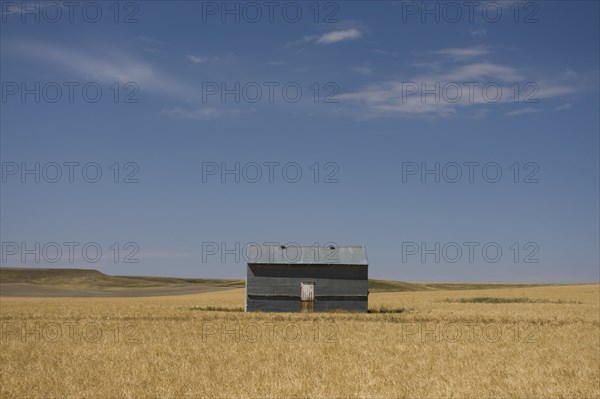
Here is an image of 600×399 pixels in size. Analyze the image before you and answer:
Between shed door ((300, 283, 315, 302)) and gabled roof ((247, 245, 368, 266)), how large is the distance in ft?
4.63

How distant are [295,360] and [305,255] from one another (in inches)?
979

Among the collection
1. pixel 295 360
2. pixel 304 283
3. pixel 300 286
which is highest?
pixel 304 283

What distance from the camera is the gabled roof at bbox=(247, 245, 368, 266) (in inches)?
1666

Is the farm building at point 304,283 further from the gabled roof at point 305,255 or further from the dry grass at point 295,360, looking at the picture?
the dry grass at point 295,360

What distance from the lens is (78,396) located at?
42.8ft

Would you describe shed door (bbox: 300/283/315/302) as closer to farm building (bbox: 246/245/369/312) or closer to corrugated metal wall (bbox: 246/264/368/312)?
farm building (bbox: 246/245/369/312)

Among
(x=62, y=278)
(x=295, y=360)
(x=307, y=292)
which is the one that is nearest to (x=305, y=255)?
(x=307, y=292)

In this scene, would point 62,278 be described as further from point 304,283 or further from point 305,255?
point 304,283

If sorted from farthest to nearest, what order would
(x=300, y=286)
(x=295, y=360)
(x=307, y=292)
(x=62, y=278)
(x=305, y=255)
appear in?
(x=62, y=278) → (x=305, y=255) → (x=300, y=286) → (x=307, y=292) → (x=295, y=360)

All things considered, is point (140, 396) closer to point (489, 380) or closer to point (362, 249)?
point (489, 380)

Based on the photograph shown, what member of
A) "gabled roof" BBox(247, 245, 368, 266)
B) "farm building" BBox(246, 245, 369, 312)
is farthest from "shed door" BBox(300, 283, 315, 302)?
"gabled roof" BBox(247, 245, 368, 266)

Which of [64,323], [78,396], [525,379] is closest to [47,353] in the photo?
[78,396]

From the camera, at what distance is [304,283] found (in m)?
42.0

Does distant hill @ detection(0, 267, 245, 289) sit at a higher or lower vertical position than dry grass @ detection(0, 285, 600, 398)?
lower
